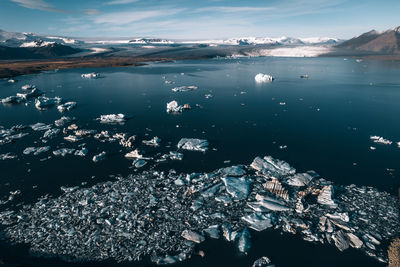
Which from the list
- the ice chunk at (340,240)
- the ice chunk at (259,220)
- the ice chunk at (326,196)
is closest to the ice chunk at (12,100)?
the ice chunk at (259,220)

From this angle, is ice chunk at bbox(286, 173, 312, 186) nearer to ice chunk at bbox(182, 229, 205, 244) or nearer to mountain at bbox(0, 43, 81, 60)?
ice chunk at bbox(182, 229, 205, 244)

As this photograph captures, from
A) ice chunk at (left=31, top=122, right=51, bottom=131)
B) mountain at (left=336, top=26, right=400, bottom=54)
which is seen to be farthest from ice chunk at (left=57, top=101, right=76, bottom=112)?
mountain at (left=336, top=26, right=400, bottom=54)

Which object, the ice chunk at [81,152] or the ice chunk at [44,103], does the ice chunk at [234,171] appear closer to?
the ice chunk at [81,152]

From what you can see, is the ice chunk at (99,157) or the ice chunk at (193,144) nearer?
the ice chunk at (99,157)

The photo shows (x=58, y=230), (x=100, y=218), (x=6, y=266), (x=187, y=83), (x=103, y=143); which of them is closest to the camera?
(x=6, y=266)

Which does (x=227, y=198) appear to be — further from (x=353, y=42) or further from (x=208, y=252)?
(x=353, y=42)

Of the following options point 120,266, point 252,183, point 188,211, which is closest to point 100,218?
point 120,266

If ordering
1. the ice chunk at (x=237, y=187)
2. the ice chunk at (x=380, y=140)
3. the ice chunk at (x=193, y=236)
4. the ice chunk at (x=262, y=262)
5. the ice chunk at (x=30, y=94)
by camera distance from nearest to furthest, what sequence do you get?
1. the ice chunk at (x=262, y=262)
2. the ice chunk at (x=193, y=236)
3. the ice chunk at (x=237, y=187)
4. the ice chunk at (x=380, y=140)
5. the ice chunk at (x=30, y=94)
